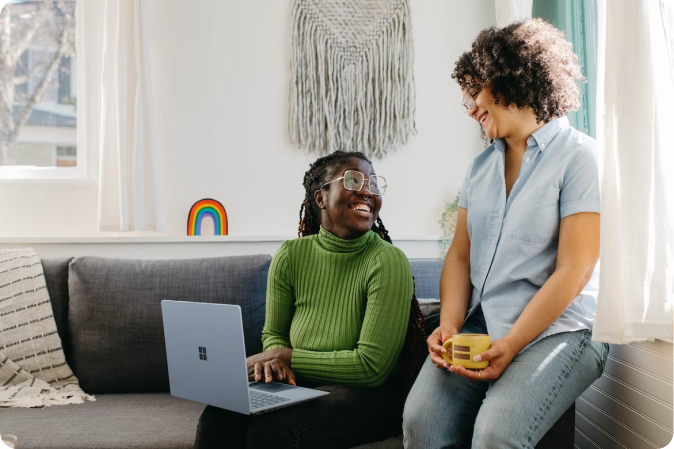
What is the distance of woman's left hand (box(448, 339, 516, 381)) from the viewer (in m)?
1.33

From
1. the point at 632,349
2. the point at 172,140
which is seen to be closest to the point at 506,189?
the point at 632,349

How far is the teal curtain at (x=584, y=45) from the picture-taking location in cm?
220

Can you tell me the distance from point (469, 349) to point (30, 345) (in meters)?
1.47

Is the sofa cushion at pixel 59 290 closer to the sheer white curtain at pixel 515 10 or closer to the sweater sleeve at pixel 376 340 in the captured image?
the sweater sleeve at pixel 376 340

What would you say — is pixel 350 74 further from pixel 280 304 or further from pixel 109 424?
pixel 109 424

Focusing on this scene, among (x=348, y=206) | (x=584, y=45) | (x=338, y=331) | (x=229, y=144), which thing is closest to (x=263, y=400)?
(x=338, y=331)

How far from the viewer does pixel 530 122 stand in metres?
1.54

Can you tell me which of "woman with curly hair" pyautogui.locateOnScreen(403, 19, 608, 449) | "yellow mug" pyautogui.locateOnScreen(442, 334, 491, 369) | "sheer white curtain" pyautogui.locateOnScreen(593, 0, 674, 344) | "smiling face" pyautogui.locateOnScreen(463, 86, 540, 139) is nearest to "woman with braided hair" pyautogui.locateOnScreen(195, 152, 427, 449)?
"woman with curly hair" pyautogui.locateOnScreen(403, 19, 608, 449)

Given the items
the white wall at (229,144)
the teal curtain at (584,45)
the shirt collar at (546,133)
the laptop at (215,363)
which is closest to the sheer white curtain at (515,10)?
the teal curtain at (584,45)

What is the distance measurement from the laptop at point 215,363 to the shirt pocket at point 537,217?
0.59m

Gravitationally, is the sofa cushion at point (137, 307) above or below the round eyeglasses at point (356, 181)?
below

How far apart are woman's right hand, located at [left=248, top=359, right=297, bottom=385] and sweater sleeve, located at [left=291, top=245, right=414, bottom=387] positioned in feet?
0.12

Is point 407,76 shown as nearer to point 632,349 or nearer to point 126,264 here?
point 126,264

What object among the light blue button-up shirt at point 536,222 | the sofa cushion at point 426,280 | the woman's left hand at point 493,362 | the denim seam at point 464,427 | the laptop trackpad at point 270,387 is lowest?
the denim seam at point 464,427
